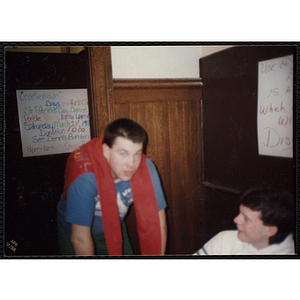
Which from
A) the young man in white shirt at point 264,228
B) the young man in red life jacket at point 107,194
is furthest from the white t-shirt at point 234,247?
the young man in red life jacket at point 107,194

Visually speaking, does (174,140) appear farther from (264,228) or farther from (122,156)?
(264,228)

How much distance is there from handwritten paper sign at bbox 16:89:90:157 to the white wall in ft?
0.66

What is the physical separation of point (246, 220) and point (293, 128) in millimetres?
419

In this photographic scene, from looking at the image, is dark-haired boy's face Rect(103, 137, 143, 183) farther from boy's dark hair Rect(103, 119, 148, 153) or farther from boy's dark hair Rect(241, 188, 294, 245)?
boy's dark hair Rect(241, 188, 294, 245)

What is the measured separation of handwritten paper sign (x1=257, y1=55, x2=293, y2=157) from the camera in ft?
2.58

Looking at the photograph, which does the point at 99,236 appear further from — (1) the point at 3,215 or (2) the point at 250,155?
(2) the point at 250,155

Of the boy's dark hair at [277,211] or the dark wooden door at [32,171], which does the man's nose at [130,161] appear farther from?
the boy's dark hair at [277,211]

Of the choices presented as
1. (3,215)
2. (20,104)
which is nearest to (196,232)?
(3,215)

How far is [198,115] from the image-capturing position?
3.31 ft

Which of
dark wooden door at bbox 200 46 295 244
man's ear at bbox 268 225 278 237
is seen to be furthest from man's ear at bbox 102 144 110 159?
man's ear at bbox 268 225 278 237

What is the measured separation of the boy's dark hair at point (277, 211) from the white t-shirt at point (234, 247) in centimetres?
3

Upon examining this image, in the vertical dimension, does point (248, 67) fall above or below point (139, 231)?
above

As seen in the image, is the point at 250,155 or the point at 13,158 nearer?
the point at 13,158

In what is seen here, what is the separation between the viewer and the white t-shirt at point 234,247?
0.82 metres
